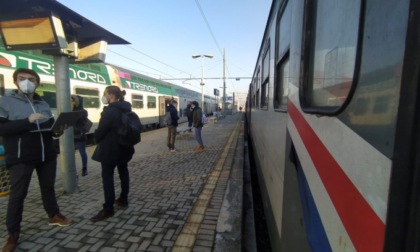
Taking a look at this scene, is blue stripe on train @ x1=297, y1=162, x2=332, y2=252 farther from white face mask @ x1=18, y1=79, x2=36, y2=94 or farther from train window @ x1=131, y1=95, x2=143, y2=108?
train window @ x1=131, y1=95, x2=143, y2=108

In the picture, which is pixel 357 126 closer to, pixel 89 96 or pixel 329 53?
pixel 329 53

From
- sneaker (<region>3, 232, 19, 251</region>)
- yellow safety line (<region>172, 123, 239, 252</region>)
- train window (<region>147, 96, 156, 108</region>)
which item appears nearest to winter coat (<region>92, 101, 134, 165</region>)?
sneaker (<region>3, 232, 19, 251</region>)

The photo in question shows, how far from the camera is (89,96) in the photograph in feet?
31.9

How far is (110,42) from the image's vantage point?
5.02 meters

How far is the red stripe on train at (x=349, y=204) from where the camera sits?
84 cm

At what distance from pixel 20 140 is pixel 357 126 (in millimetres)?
2943

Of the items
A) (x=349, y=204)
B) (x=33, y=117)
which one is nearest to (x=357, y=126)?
(x=349, y=204)

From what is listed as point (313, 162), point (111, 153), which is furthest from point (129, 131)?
point (313, 162)

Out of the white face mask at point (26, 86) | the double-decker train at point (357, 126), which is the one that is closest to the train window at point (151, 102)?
the white face mask at point (26, 86)

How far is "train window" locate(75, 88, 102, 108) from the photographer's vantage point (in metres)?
9.37

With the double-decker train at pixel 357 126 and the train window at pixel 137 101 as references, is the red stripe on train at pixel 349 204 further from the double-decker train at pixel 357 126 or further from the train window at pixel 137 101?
the train window at pixel 137 101

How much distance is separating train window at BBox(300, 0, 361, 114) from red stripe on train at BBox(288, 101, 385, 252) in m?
0.22

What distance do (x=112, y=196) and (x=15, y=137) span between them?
131 centimetres

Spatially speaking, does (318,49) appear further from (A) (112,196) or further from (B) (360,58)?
(A) (112,196)
